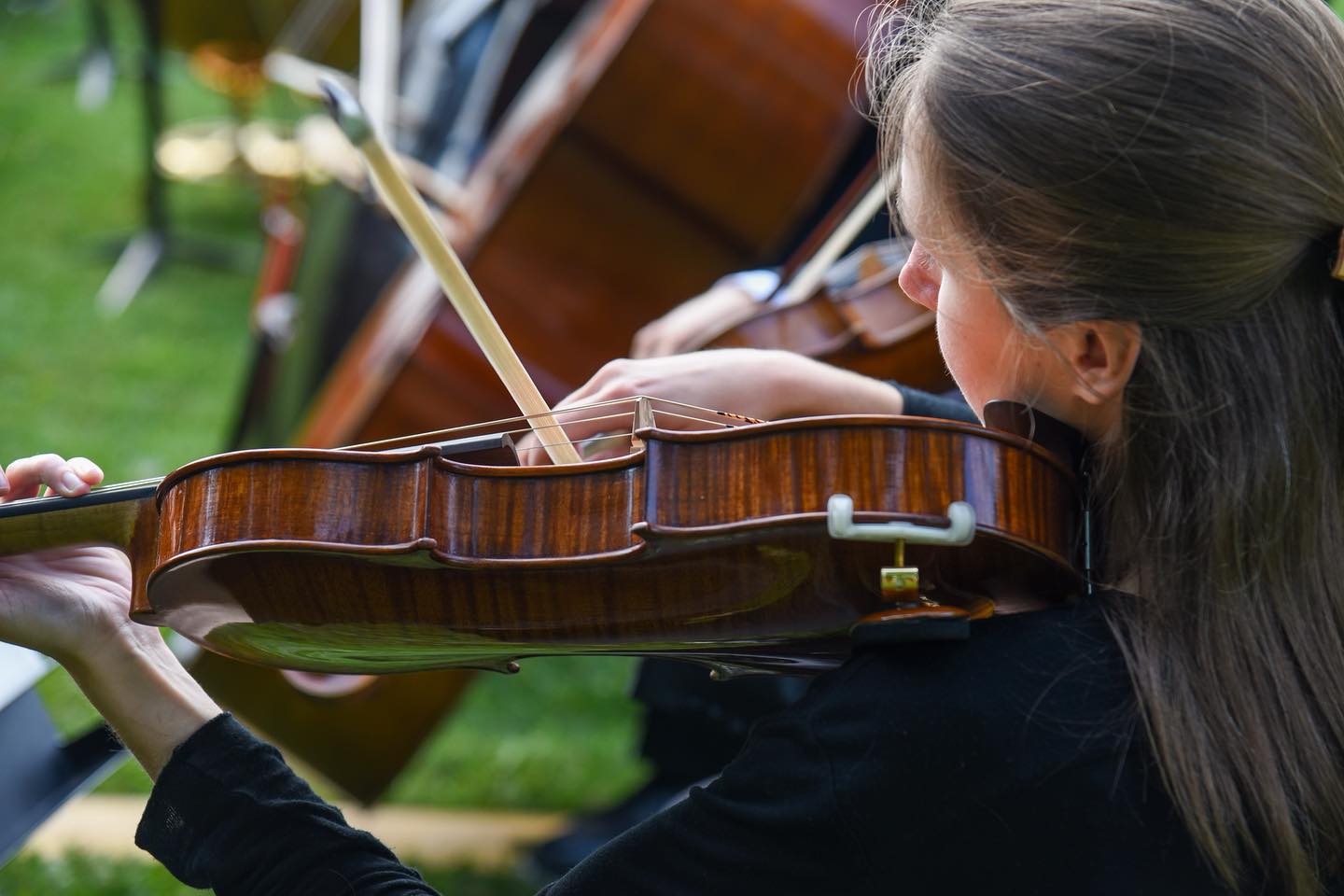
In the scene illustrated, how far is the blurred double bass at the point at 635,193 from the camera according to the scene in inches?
71.4

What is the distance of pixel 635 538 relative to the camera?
2.44 ft

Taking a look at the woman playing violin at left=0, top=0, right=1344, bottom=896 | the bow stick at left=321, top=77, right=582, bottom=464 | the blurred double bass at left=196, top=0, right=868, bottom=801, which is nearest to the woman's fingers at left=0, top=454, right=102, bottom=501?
the bow stick at left=321, top=77, right=582, bottom=464

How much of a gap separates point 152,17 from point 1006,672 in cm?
354

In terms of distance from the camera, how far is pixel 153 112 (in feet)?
13.1

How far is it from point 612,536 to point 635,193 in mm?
1238

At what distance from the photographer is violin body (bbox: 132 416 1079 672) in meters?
0.72

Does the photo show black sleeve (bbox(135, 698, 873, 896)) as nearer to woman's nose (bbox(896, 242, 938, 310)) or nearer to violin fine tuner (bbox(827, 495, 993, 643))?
violin fine tuner (bbox(827, 495, 993, 643))

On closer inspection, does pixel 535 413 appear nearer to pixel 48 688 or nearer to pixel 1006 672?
pixel 1006 672

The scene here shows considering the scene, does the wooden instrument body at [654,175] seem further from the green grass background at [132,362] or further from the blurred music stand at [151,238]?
the blurred music stand at [151,238]

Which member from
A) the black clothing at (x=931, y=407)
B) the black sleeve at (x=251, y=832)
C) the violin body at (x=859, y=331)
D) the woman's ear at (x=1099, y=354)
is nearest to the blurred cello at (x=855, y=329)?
the violin body at (x=859, y=331)

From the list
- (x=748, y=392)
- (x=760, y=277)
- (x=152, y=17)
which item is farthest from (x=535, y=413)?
(x=152, y=17)

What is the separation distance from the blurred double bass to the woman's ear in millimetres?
1070

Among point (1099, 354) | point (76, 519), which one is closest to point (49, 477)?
point (76, 519)

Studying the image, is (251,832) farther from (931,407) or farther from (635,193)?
(635,193)
